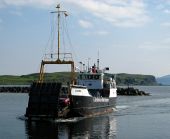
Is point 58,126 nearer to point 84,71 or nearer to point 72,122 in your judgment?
point 72,122

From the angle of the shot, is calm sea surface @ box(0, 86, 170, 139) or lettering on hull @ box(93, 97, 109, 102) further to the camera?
lettering on hull @ box(93, 97, 109, 102)

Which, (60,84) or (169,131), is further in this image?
(60,84)

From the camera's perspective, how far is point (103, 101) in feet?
181

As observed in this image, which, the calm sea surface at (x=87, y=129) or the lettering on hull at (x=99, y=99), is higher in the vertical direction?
the lettering on hull at (x=99, y=99)

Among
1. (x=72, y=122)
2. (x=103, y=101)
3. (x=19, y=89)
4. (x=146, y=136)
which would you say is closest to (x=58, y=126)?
(x=72, y=122)

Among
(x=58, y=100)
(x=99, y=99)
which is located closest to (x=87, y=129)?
(x=58, y=100)

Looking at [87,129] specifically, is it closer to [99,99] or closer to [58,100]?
[58,100]

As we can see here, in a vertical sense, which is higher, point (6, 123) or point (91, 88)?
point (91, 88)

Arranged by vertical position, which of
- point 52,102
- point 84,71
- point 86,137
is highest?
point 84,71

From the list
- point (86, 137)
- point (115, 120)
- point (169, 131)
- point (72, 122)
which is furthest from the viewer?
point (115, 120)

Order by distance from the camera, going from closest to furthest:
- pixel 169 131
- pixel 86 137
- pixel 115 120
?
pixel 86 137 → pixel 169 131 → pixel 115 120

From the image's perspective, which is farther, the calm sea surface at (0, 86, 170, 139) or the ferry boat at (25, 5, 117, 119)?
the ferry boat at (25, 5, 117, 119)

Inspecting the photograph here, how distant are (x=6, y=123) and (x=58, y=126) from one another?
6446mm

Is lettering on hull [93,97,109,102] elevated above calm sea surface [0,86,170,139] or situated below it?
above
